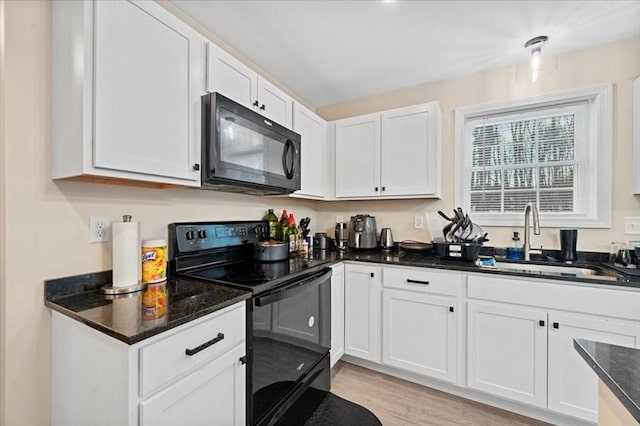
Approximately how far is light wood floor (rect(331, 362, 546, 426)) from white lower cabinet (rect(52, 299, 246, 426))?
1012mm

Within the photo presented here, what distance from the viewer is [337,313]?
2.13m

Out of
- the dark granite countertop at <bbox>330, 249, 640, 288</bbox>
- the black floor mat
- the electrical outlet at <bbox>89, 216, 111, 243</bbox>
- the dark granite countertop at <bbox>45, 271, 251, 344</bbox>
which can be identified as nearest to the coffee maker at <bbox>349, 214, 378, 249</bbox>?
the dark granite countertop at <bbox>330, 249, 640, 288</bbox>

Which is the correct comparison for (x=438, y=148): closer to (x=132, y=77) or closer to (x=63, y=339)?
(x=132, y=77)

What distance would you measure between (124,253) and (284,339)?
89 cm

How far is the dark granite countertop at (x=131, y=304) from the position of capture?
0.85 meters

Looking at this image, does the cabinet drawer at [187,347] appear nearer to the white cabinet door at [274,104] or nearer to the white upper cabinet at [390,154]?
the white cabinet door at [274,104]

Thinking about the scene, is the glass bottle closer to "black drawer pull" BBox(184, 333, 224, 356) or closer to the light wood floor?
the light wood floor

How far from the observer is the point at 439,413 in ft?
5.71

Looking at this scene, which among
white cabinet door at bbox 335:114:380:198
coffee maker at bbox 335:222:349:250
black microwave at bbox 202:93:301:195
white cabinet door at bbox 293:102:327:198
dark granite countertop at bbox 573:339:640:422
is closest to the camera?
dark granite countertop at bbox 573:339:640:422

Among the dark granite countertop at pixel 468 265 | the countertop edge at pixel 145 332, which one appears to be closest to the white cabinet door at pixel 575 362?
the dark granite countertop at pixel 468 265

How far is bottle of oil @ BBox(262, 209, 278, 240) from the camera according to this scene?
90.5 inches

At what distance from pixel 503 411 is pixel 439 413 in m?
0.43

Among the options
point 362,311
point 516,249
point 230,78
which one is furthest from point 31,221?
point 516,249

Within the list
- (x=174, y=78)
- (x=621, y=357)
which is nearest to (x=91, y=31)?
(x=174, y=78)
